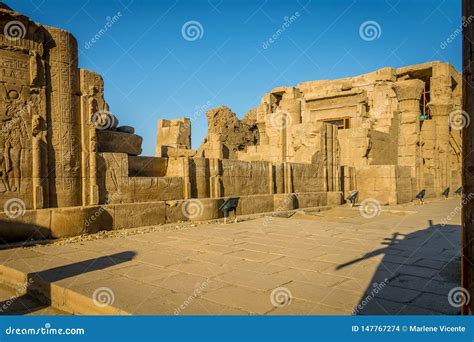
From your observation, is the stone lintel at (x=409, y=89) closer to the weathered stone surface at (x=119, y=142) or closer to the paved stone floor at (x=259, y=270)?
the paved stone floor at (x=259, y=270)

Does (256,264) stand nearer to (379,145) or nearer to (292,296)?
(292,296)

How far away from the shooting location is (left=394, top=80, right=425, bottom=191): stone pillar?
18.7m

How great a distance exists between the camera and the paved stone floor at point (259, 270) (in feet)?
10.5

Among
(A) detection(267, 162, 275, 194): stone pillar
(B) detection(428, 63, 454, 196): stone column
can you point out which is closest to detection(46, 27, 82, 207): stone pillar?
(A) detection(267, 162, 275, 194): stone pillar

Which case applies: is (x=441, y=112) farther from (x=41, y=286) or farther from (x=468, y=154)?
(x=41, y=286)

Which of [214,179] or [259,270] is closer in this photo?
[259,270]

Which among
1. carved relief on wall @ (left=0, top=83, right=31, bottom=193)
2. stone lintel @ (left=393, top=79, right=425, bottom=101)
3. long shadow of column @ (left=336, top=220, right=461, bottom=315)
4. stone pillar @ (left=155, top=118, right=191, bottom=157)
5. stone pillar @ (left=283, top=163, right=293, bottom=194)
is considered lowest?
long shadow of column @ (left=336, top=220, right=461, bottom=315)

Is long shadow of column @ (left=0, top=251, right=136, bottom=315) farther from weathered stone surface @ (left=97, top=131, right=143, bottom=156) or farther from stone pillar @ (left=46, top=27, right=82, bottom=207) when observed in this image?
weathered stone surface @ (left=97, top=131, right=143, bottom=156)

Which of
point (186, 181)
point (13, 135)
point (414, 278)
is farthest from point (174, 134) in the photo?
point (414, 278)

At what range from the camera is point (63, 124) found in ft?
24.0

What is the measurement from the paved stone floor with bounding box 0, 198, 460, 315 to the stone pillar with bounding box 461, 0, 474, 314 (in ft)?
3.30

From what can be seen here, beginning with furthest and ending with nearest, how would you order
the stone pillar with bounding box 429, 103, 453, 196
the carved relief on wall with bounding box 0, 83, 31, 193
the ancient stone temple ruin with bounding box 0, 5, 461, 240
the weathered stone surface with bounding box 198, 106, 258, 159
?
the weathered stone surface with bounding box 198, 106, 258, 159 < the stone pillar with bounding box 429, 103, 453, 196 < the ancient stone temple ruin with bounding box 0, 5, 461, 240 < the carved relief on wall with bounding box 0, 83, 31, 193

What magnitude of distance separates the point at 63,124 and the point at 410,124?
1733cm

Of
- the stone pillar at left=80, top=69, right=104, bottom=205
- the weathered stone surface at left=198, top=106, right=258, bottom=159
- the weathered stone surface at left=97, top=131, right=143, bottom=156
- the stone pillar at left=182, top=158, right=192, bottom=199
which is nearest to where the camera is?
the stone pillar at left=80, top=69, right=104, bottom=205
